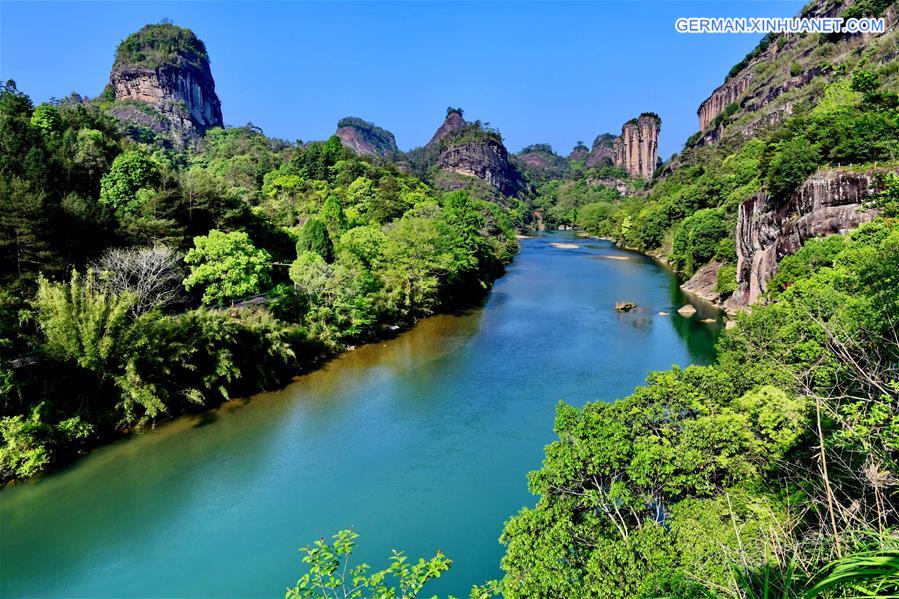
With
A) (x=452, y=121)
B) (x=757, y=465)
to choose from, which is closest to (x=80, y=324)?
(x=757, y=465)

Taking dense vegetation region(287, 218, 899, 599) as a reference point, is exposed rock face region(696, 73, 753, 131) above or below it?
above

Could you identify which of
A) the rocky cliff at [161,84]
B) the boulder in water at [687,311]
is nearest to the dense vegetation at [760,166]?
the boulder in water at [687,311]

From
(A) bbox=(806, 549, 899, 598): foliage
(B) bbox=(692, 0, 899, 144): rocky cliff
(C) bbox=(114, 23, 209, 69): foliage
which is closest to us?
(A) bbox=(806, 549, 899, 598): foliage

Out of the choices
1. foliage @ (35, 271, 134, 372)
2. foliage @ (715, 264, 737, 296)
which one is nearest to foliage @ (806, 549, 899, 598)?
foliage @ (35, 271, 134, 372)

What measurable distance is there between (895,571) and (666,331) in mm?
26128

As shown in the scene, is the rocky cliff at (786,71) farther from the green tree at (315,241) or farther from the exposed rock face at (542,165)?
the exposed rock face at (542,165)

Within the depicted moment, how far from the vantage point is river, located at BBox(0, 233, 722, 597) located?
10.7 meters

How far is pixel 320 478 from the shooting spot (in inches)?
539

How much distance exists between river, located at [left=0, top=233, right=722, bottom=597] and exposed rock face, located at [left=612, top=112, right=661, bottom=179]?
430 feet

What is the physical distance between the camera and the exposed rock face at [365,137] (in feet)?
509

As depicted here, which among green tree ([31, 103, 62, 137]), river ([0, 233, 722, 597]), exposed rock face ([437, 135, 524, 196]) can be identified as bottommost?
river ([0, 233, 722, 597])

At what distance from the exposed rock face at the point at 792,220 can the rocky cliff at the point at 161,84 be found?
70432 millimetres

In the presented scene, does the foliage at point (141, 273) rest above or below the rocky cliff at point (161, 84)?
below

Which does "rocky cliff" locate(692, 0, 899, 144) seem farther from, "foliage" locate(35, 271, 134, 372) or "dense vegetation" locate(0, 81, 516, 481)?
"foliage" locate(35, 271, 134, 372)
